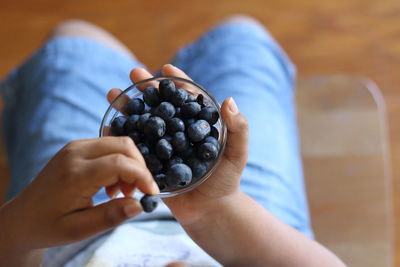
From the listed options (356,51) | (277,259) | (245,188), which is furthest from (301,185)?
(356,51)

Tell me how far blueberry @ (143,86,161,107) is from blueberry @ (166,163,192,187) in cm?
9

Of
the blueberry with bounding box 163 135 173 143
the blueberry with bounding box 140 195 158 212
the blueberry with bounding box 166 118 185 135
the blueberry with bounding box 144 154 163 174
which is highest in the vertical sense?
the blueberry with bounding box 166 118 185 135

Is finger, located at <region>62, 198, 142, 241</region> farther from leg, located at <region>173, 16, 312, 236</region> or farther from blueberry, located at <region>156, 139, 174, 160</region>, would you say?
leg, located at <region>173, 16, 312, 236</region>

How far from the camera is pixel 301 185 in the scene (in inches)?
35.3

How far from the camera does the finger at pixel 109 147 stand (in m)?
0.43

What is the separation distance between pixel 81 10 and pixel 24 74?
0.54 metres

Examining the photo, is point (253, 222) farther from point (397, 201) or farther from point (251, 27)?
point (397, 201)

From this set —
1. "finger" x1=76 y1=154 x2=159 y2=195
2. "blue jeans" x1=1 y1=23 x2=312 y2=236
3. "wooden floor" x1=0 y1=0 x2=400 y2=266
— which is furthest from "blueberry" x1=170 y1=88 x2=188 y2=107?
"wooden floor" x1=0 y1=0 x2=400 y2=266

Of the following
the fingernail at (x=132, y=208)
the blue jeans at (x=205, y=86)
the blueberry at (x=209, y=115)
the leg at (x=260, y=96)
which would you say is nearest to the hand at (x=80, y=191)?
the fingernail at (x=132, y=208)

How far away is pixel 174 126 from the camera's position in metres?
0.49

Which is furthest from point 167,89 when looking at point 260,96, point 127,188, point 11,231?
point 260,96

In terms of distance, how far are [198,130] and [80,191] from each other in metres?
0.14

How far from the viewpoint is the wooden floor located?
53.4 inches

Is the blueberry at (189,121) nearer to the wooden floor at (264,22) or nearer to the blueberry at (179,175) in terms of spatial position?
the blueberry at (179,175)
